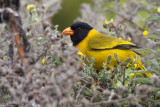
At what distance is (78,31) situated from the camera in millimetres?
3865

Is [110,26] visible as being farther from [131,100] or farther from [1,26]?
[131,100]

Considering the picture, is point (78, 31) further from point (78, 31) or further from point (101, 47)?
point (101, 47)

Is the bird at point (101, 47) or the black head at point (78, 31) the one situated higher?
the black head at point (78, 31)

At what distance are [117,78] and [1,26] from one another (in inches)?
50.0

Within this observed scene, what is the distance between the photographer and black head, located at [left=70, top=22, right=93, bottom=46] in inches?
150

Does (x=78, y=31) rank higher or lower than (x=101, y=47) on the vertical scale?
higher

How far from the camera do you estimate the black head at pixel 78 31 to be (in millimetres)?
3812

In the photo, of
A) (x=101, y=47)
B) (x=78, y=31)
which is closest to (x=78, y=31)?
(x=78, y=31)

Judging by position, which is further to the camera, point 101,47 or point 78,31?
point 78,31

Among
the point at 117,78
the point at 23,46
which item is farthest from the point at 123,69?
the point at 23,46

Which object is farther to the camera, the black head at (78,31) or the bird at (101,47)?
the black head at (78,31)

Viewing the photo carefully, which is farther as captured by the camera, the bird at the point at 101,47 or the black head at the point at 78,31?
the black head at the point at 78,31

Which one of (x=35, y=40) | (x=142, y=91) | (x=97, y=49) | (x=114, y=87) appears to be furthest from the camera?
(x=97, y=49)

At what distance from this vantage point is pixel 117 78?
7.11 feet
